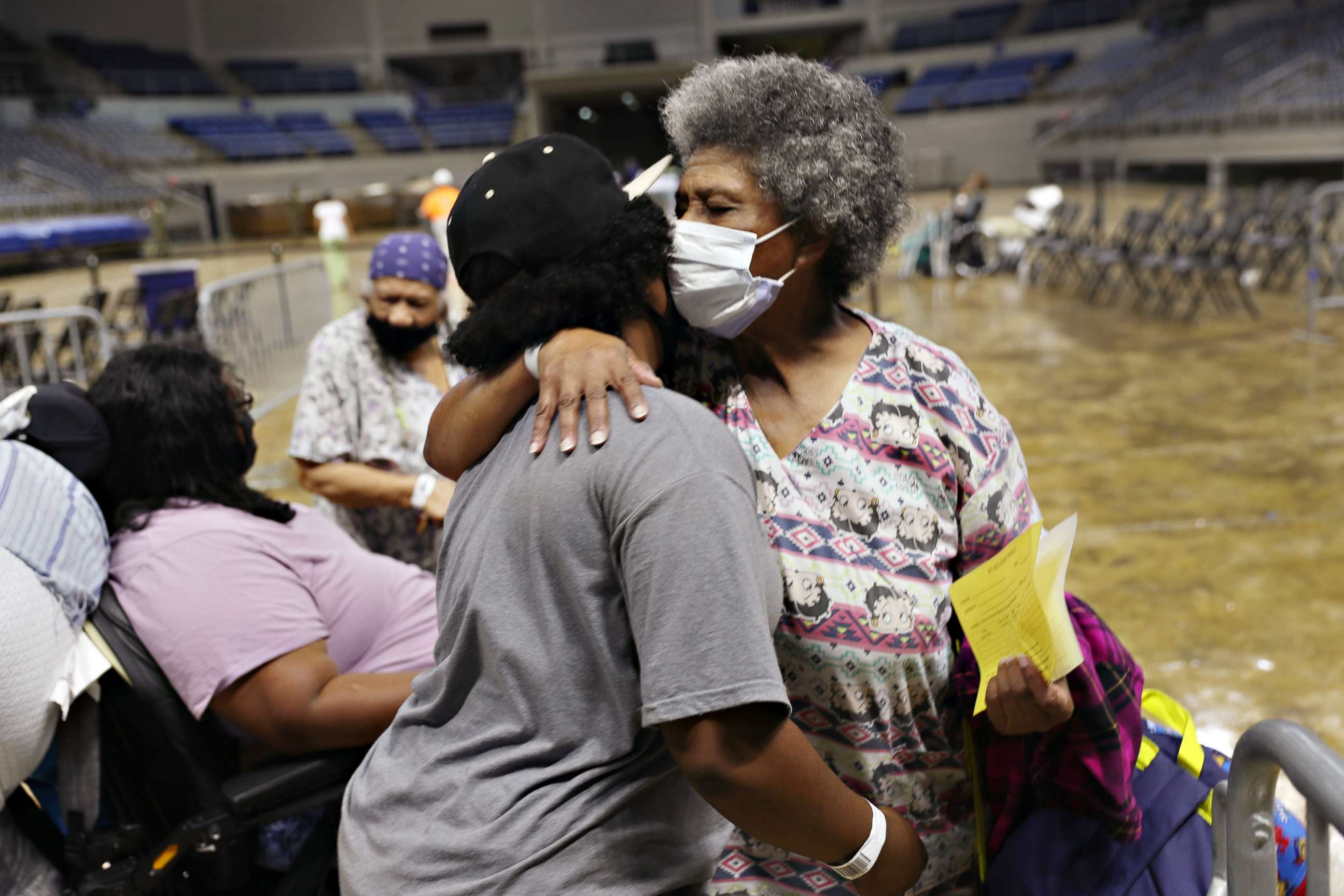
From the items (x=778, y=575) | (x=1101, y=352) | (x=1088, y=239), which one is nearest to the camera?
(x=778, y=575)

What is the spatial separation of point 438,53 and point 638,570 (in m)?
32.3

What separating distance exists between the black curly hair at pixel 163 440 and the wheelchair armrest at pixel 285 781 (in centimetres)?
43

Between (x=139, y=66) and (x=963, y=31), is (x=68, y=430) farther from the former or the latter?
(x=963, y=31)

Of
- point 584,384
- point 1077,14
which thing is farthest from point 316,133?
point 584,384

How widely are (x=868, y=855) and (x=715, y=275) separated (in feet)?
2.23

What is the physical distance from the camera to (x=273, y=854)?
178 cm

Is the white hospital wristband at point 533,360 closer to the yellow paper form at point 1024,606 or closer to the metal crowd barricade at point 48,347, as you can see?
the yellow paper form at point 1024,606

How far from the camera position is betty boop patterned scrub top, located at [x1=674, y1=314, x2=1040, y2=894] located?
49.2 inches

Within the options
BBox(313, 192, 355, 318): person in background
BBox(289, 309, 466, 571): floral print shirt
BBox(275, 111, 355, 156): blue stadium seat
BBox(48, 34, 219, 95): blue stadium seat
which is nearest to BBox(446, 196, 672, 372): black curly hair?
BBox(289, 309, 466, 571): floral print shirt

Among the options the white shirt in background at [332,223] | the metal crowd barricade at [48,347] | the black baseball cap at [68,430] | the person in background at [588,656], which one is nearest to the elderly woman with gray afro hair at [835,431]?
the person in background at [588,656]

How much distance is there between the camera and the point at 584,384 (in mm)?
989

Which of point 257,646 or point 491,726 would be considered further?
point 257,646

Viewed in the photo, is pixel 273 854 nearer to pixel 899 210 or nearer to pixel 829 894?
pixel 829 894

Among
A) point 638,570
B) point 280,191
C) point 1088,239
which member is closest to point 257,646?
point 638,570
